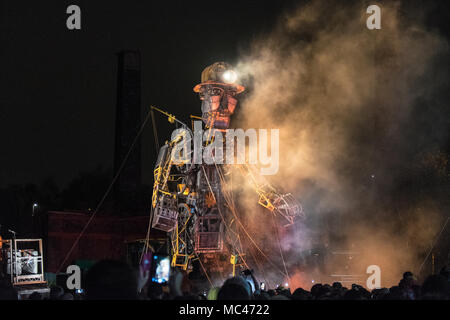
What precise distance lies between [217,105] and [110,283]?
12187 millimetres

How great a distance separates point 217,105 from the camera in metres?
16.7

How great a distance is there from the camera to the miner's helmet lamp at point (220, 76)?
54.5 feet

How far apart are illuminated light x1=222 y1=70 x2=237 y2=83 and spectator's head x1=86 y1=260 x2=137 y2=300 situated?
1234 centimetres

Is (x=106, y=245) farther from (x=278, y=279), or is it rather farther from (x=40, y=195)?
(x=40, y=195)

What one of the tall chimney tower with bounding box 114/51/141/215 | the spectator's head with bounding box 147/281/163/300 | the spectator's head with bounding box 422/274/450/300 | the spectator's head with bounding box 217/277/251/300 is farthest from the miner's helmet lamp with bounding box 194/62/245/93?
the tall chimney tower with bounding box 114/51/141/215

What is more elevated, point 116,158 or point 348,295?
point 116,158

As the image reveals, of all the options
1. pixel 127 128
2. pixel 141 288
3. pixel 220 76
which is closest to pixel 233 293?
pixel 141 288

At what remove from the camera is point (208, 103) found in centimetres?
1672

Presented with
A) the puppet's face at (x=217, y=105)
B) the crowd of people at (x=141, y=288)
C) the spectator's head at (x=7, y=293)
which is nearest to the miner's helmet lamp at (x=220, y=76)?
the puppet's face at (x=217, y=105)

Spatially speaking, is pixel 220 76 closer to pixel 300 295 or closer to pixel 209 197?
pixel 209 197

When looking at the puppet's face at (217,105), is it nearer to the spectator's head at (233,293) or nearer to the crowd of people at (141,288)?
the crowd of people at (141,288)

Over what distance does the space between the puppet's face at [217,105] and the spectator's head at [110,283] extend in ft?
39.5

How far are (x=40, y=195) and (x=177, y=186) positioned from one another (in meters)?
36.6
